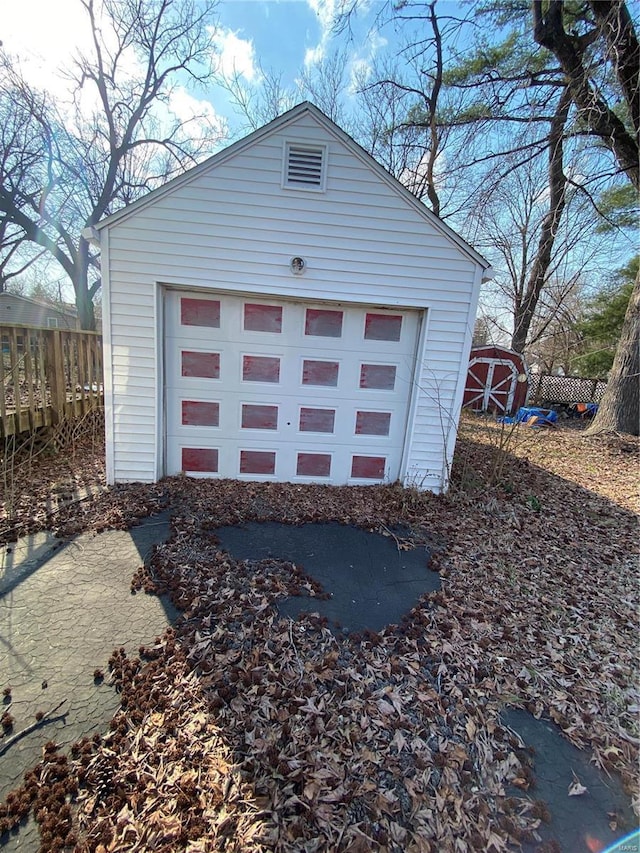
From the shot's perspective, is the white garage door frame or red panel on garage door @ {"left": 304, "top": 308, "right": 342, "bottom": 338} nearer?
the white garage door frame

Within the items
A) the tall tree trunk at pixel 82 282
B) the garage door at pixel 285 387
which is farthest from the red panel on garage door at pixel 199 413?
the tall tree trunk at pixel 82 282

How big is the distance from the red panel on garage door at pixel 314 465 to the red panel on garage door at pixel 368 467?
1.16ft

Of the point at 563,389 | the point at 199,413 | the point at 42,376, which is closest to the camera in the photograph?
the point at 199,413

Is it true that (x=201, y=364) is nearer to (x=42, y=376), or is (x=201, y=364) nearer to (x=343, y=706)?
(x=42, y=376)

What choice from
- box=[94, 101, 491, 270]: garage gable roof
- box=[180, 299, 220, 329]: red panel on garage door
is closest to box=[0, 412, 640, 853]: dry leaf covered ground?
box=[180, 299, 220, 329]: red panel on garage door

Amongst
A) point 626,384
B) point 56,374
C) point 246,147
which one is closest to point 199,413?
point 56,374

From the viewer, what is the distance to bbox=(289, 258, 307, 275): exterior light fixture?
4.21 metres

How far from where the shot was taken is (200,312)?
14.5ft

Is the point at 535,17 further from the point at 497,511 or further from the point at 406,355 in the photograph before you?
the point at 497,511

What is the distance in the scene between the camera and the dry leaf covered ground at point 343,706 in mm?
1435

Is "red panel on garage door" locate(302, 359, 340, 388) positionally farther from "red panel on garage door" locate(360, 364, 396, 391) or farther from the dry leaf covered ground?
the dry leaf covered ground

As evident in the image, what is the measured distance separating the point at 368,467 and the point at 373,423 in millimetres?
611

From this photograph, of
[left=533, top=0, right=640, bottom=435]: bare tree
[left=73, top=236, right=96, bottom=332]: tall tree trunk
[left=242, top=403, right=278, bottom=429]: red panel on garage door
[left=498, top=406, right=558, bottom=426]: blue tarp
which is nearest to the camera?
[left=242, top=403, right=278, bottom=429]: red panel on garage door

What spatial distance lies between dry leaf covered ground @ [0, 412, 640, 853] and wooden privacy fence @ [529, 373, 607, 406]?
508 inches
